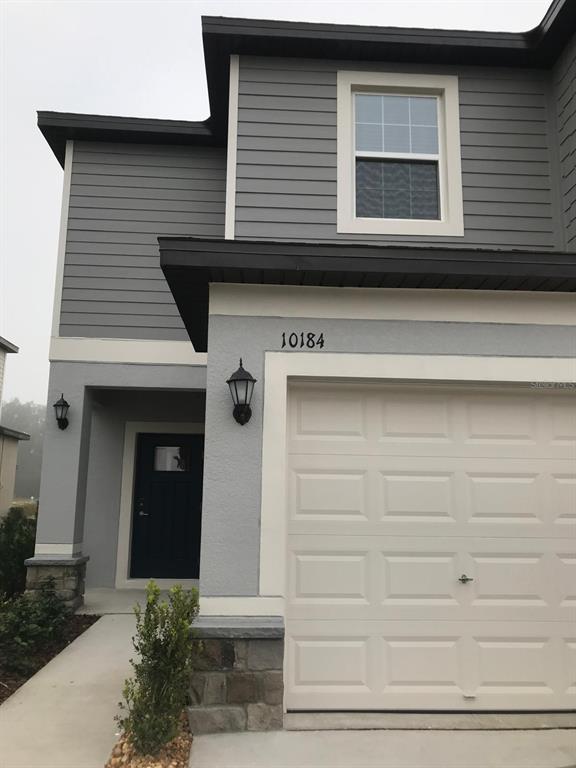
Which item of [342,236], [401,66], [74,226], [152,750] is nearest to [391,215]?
[342,236]

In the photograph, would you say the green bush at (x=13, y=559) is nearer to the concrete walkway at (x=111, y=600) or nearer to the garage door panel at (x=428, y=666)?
the concrete walkway at (x=111, y=600)

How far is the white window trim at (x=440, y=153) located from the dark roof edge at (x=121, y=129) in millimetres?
2450

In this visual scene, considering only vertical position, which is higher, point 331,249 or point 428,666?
point 331,249

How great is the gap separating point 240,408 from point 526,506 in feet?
7.17

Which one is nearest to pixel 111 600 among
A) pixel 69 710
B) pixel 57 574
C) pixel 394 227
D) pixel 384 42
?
pixel 57 574

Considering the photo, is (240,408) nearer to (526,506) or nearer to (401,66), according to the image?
(526,506)

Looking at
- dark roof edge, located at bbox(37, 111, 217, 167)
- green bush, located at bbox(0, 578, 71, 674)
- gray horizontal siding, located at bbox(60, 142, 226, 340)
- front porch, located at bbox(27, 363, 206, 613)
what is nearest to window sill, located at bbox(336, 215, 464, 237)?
gray horizontal siding, located at bbox(60, 142, 226, 340)

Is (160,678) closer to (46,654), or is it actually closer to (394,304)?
(46,654)

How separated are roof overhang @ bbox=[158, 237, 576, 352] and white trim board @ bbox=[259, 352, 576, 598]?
0.54 metres

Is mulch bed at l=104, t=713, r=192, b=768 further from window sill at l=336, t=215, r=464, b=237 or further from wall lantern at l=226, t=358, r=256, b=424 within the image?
window sill at l=336, t=215, r=464, b=237

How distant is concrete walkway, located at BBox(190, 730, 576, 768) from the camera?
11.3 feet

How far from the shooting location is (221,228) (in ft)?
26.8

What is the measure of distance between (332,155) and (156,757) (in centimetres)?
534

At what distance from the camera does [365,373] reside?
4.31 metres
